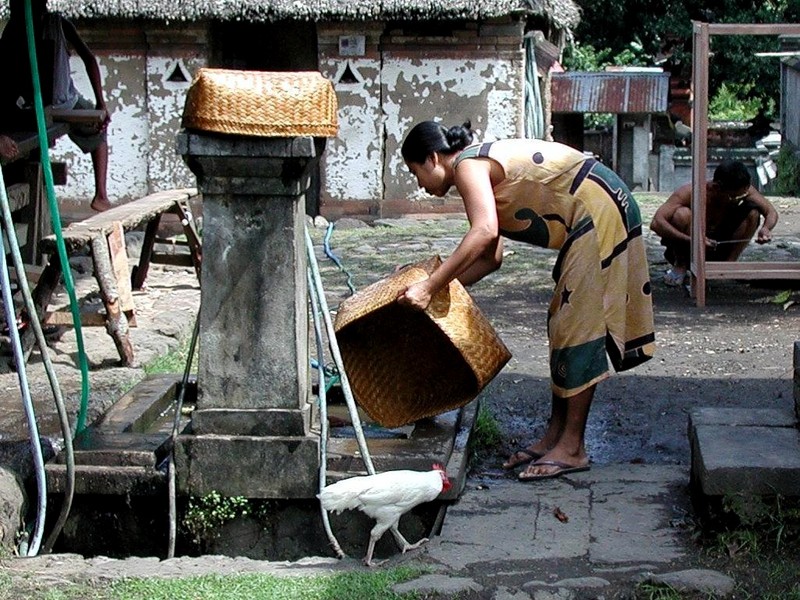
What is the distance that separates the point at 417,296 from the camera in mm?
4688

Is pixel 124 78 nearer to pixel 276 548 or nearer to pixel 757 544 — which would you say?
pixel 276 548

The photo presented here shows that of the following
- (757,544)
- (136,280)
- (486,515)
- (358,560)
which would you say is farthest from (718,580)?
(136,280)

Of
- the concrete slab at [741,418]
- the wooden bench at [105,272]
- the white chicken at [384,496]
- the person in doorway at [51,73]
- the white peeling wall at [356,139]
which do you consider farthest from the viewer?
the white peeling wall at [356,139]

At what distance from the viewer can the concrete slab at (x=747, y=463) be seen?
4.08m

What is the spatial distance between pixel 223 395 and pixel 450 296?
3.39 feet

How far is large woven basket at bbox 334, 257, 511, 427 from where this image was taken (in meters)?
4.84

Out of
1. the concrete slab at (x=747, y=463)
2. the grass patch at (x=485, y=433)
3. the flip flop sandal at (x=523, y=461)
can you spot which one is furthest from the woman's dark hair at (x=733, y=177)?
the concrete slab at (x=747, y=463)

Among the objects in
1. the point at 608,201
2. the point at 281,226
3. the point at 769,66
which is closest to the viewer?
the point at 281,226

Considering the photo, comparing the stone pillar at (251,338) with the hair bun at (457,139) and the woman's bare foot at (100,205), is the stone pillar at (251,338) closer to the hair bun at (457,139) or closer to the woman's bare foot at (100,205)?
the hair bun at (457,139)

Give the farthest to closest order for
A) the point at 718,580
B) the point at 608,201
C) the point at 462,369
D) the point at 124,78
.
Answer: the point at 124,78 < the point at 462,369 < the point at 608,201 < the point at 718,580

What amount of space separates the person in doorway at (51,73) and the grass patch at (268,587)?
525cm

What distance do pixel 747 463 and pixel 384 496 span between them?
4.11 feet

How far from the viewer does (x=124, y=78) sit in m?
14.1

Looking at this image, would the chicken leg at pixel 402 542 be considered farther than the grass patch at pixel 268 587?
Yes
